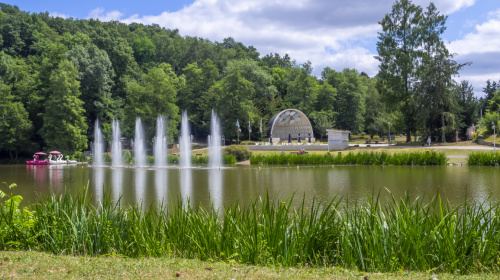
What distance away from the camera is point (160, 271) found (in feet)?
18.4

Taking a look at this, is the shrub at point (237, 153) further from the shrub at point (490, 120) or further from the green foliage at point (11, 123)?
the shrub at point (490, 120)

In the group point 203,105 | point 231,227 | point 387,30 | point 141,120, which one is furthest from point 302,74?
point 231,227

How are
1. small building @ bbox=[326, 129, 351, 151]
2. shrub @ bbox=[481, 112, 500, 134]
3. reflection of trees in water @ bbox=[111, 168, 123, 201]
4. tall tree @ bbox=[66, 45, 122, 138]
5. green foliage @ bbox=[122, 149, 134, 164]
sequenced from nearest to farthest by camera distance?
reflection of trees in water @ bbox=[111, 168, 123, 201]
small building @ bbox=[326, 129, 351, 151]
shrub @ bbox=[481, 112, 500, 134]
green foliage @ bbox=[122, 149, 134, 164]
tall tree @ bbox=[66, 45, 122, 138]

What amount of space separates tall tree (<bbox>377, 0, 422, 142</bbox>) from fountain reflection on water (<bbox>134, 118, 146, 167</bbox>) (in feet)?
91.4

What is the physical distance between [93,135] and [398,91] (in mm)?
38943

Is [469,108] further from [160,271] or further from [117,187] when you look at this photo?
[160,271]

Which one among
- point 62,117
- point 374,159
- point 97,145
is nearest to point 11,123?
point 62,117

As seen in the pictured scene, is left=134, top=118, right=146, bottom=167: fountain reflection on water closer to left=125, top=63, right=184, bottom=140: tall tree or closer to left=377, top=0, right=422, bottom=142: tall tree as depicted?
left=125, top=63, right=184, bottom=140: tall tree

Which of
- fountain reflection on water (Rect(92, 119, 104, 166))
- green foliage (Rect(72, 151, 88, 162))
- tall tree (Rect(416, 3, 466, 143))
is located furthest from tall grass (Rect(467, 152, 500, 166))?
green foliage (Rect(72, 151, 88, 162))

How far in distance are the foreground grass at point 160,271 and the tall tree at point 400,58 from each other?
45.3m

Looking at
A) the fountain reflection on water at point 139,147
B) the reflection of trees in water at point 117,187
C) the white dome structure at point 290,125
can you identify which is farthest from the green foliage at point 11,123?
the white dome structure at point 290,125

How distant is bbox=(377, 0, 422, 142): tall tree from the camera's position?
47.8m

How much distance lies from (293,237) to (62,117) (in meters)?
50.1

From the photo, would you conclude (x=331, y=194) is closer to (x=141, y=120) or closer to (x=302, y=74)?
(x=141, y=120)
